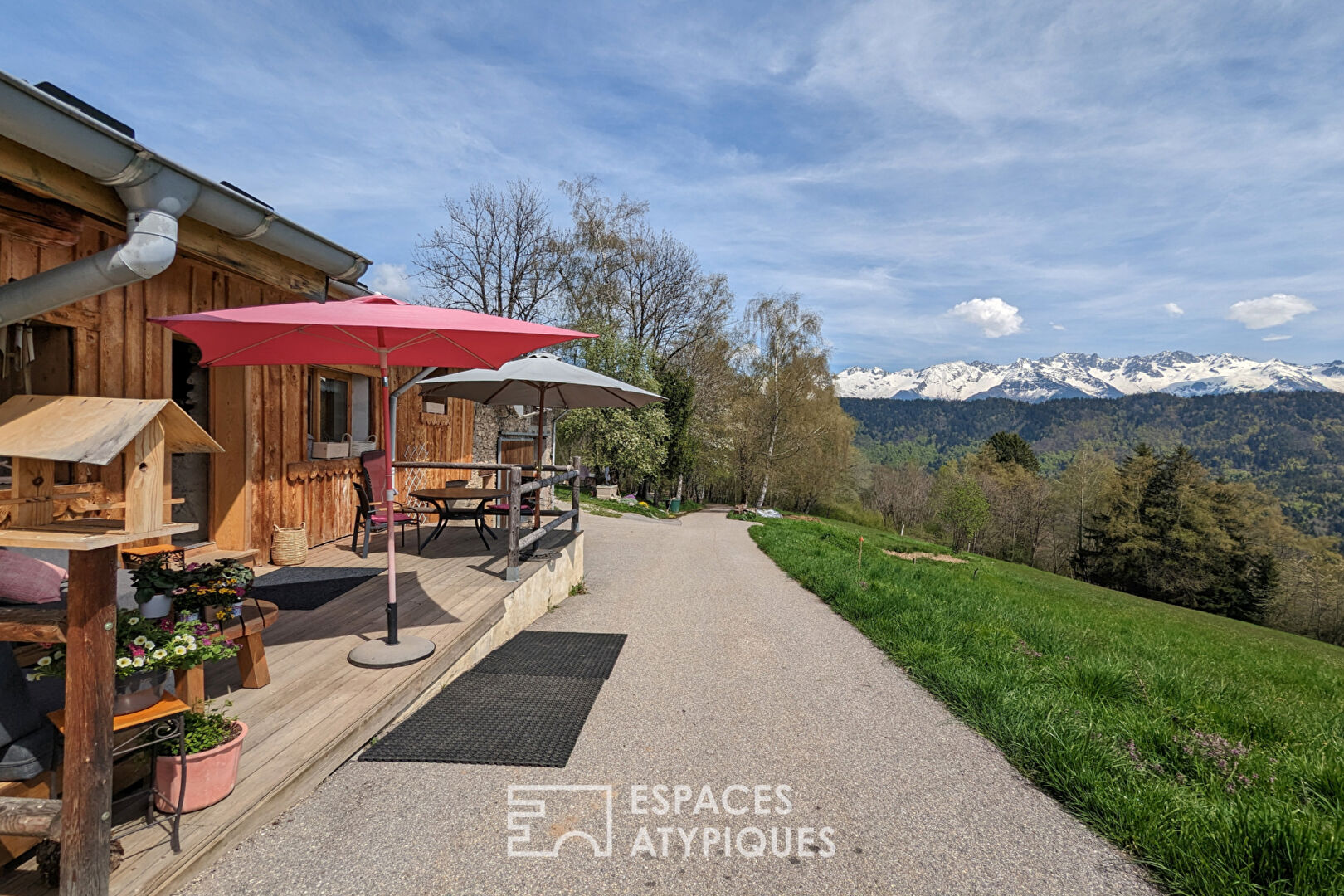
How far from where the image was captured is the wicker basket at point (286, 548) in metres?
5.93

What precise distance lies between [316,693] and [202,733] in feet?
3.36

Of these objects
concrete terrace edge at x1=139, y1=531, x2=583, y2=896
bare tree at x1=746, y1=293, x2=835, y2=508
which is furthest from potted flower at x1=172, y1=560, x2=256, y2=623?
bare tree at x1=746, y1=293, x2=835, y2=508

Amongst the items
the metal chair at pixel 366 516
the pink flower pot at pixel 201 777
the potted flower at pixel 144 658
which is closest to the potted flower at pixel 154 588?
the potted flower at pixel 144 658

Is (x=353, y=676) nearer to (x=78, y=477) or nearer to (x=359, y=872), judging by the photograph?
(x=359, y=872)

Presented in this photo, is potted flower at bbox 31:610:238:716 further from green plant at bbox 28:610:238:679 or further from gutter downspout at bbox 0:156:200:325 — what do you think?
gutter downspout at bbox 0:156:200:325

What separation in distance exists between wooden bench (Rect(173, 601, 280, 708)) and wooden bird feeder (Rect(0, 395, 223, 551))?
1.10m

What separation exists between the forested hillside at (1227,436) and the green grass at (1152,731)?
103528 mm

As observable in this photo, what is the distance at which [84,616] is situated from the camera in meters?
1.69

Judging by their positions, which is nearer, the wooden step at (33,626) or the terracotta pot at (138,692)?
the wooden step at (33,626)

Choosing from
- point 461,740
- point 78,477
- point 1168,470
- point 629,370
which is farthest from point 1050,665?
point 1168,470

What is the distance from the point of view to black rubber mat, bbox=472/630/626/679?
4.57 meters

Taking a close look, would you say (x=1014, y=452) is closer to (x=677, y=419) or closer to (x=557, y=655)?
(x=677, y=419)

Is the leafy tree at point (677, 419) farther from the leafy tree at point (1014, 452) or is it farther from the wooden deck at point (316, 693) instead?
the leafy tree at point (1014, 452)

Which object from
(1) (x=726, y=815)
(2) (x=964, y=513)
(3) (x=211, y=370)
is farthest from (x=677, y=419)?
(2) (x=964, y=513)
